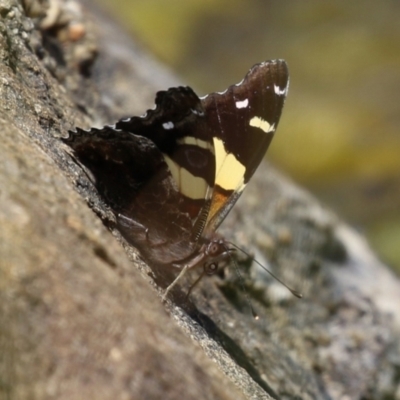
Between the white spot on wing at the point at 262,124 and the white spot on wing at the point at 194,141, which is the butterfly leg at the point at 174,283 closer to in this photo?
the white spot on wing at the point at 194,141

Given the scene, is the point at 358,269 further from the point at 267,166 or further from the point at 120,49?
the point at 120,49

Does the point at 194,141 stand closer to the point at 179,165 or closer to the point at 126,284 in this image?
the point at 179,165

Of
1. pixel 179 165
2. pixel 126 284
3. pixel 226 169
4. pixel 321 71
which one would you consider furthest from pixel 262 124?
pixel 321 71

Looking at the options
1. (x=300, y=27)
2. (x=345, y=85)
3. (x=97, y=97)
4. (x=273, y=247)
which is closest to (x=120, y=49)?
(x=97, y=97)

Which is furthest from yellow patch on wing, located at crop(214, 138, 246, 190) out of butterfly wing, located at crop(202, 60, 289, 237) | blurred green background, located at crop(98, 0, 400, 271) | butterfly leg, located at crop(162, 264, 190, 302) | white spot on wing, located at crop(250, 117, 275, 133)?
blurred green background, located at crop(98, 0, 400, 271)

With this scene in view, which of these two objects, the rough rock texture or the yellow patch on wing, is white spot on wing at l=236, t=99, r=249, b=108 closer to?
the yellow patch on wing

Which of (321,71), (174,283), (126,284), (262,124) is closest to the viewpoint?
(126,284)
